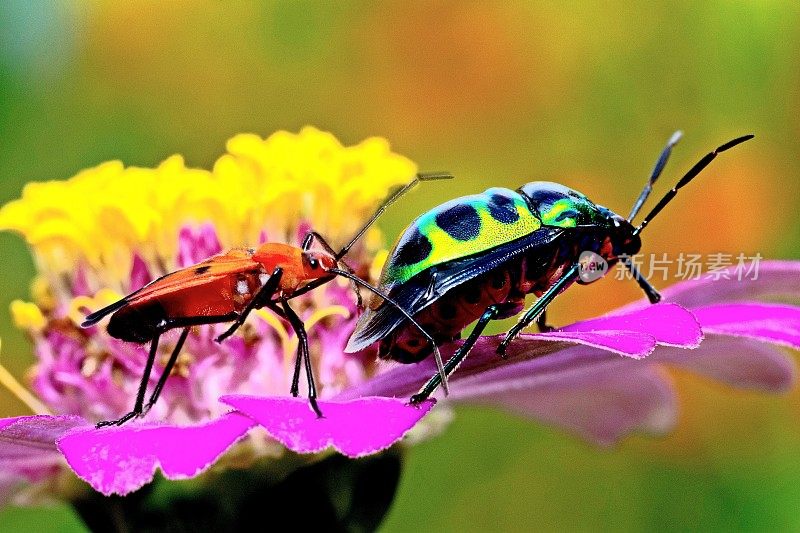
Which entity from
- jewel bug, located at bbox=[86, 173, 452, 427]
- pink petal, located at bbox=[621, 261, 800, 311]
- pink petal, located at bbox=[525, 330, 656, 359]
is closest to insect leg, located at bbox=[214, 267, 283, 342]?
jewel bug, located at bbox=[86, 173, 452, 427]

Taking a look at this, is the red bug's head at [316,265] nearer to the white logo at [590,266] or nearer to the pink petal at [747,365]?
the white logo at [590,266]

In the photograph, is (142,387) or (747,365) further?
(747,365)

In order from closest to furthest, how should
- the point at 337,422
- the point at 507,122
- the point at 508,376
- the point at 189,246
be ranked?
the point at 337,422 < the point at 508,376 < the point at 189,246 < the point at 507,122

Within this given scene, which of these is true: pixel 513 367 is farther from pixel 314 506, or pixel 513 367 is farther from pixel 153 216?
pixel 153 216

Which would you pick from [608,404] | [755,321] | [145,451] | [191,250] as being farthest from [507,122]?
[145,451]

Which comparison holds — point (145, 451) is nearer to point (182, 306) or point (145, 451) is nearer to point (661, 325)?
point (182, 306)

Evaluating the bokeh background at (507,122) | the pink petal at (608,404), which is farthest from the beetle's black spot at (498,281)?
the bokeh background at (507,122)

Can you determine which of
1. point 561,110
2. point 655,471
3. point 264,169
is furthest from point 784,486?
point 264,169

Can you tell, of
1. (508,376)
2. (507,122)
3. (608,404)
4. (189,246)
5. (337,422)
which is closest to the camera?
(337,422)
